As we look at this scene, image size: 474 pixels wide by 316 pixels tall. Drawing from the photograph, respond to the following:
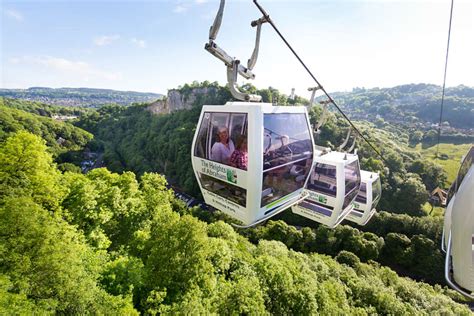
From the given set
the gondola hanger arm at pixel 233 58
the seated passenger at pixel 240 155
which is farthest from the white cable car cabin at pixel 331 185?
the seated passenger at pixel 240 155

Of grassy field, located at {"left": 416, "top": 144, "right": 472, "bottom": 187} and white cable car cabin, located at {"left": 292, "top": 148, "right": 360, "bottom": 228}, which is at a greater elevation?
white cable car cabin, located at {"left": 292, "top": 148, "right": 360, "bottom": 228}

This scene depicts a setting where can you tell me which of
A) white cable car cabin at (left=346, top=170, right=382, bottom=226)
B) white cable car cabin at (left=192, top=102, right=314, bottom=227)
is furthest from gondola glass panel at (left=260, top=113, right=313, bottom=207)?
white cable car cabin at (left=346, top=170, right=382, bottom=226)

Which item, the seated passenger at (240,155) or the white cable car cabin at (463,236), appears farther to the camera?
the seated passenger at (240,155)

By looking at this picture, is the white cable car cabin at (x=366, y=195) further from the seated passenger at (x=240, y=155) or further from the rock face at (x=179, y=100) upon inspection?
the rock face at (x=179, y=100)

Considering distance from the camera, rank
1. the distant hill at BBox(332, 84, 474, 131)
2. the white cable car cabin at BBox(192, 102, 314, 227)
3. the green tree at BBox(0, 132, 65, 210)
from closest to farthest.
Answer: the white cable car cabin at BBox(192, 102, 314, 227)
the green tree at BBox(0, 132, 65, 210)
the distant hill at BBox(332, 84, 474, 131)

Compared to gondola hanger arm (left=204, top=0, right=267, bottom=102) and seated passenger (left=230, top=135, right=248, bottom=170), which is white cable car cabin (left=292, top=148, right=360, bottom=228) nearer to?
gondola hanger arm (left=204, top=0, right=267, bottom=102)
